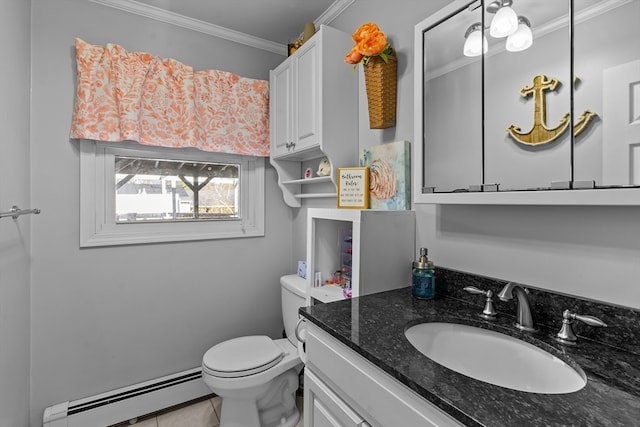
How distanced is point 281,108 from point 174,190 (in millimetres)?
926

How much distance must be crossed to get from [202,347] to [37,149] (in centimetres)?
154

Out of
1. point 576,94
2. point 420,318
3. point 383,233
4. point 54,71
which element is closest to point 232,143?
point 54,71

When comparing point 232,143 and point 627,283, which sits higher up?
point 232,143

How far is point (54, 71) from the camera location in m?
1.71

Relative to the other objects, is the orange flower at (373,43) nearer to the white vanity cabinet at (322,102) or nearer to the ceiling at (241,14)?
the white vanity cabinet at (322,102)

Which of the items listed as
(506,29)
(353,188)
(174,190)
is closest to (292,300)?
(353,188)

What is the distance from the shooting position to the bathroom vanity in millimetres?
580

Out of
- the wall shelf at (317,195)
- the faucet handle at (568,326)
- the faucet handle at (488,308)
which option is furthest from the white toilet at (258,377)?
the faucet handle at (568,326)

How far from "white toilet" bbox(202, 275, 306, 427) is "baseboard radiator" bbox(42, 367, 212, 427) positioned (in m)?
0.49

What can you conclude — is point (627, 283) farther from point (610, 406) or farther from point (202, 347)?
point (202, 347)

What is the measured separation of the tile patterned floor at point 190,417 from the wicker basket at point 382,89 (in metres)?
1.82

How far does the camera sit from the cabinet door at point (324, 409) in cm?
87

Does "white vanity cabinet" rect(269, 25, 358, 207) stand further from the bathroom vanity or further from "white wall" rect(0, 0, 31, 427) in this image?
"white wall" rect(0, 0, 31, 427)

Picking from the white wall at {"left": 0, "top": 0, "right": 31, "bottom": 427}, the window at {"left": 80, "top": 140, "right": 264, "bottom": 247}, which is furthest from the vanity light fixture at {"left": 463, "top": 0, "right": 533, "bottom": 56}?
the white wall at {"left": 0, "top": 0, "right": 31, "bottom": 427}
